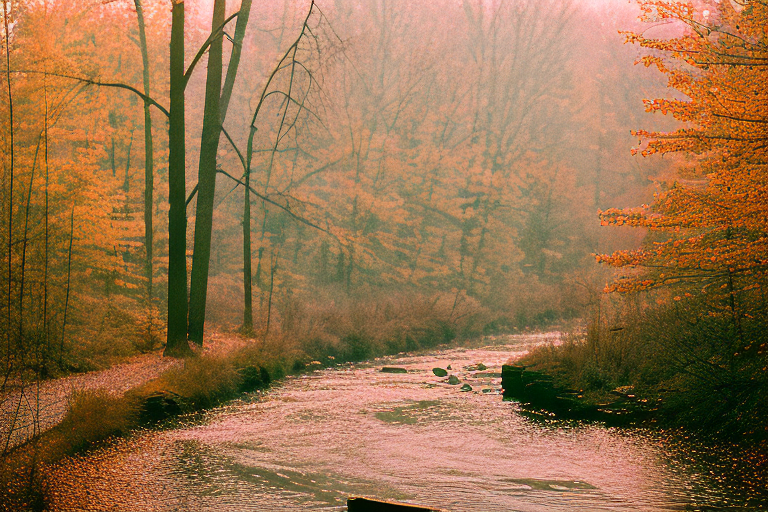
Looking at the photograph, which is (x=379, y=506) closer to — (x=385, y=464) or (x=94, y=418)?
(x=385, y=464)

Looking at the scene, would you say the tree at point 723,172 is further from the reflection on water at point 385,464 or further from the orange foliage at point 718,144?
the reflection on water at point 385,464

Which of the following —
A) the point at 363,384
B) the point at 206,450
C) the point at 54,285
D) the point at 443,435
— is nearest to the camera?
the point at 206,450

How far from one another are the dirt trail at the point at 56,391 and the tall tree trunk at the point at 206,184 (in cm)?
147

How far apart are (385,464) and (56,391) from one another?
5131 mm

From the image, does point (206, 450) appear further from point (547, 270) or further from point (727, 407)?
point (547, 270)

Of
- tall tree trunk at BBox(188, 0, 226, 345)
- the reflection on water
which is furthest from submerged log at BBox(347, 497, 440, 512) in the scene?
tall tree trunk at BBox(188, 0, 226, 345)

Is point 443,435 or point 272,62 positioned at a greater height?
point 272,62

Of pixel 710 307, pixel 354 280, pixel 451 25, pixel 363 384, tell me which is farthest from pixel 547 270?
pixel 710 307

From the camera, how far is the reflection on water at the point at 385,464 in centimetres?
702

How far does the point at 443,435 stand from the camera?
9992mm

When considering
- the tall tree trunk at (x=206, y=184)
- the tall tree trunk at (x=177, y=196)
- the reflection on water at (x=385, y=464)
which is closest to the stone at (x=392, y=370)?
the reflection on water at (x=385, y=464)

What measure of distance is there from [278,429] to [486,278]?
83.7ft

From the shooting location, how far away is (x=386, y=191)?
3359 cm

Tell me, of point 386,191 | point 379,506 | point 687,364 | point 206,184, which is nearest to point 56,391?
point 379,506
